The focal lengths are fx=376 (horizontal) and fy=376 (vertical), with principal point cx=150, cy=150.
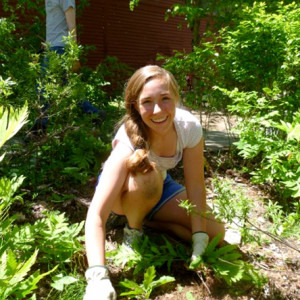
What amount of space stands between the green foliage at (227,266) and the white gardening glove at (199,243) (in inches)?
1.3

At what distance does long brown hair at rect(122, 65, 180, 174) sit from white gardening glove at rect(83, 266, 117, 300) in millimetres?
598

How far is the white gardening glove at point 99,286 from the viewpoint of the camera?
167 cm

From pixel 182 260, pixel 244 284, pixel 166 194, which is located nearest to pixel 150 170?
pixel 166 194

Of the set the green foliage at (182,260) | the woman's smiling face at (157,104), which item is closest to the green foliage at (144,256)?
the green foliage at (182,260)

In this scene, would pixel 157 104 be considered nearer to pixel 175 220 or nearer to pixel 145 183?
pixel 145 183

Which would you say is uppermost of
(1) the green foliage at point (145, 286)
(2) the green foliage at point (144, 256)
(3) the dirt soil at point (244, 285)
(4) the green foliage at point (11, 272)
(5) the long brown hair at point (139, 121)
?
(5) the long brown hair at point (139, 121)

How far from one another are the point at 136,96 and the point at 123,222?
1.03 metres

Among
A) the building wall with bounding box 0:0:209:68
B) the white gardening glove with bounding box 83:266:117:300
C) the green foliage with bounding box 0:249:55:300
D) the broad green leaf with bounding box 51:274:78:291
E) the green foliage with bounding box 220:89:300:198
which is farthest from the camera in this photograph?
the building wall with bounding box 0:0:209:68

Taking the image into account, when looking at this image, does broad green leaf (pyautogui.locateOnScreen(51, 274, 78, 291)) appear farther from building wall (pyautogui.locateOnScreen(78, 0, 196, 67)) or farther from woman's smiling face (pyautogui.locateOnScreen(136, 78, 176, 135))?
building wall (pyautogui.locateOnScreen(78, 0, 196, 67))

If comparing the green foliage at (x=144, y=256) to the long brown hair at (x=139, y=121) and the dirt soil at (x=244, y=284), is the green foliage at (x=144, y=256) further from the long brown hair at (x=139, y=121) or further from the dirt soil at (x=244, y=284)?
the long brown hair at (x=139, y=121)

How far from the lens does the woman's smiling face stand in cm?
213

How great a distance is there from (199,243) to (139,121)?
2.68 feet

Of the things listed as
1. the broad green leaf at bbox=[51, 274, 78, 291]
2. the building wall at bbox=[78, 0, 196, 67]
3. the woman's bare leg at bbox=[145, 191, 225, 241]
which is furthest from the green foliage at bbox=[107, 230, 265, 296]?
the building wall at bbox=[78, 0, 196, 67]

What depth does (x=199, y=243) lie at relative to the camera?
221cm
